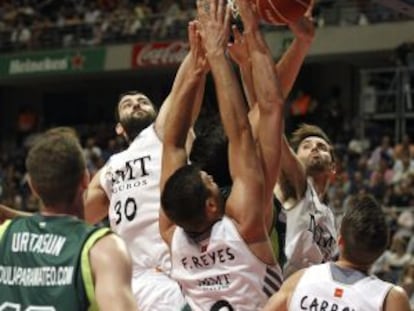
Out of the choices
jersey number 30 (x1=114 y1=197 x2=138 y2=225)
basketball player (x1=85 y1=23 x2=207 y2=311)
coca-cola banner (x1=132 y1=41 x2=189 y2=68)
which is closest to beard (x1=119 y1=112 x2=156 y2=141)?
basketball player (x1=85 y1=23 x2=207 y2=311)

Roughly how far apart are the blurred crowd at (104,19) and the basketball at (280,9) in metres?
15.0

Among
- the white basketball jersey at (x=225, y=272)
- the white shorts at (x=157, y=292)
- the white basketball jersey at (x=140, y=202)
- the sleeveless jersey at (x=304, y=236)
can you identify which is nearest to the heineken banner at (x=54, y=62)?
the white basketball jersey at (x=140, y=202)

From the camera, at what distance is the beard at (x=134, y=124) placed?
18.8 ft

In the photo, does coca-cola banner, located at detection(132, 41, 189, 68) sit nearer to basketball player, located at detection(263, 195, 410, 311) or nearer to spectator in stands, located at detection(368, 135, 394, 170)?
spectator in stands, located at detection(368, 135, 394, 170)

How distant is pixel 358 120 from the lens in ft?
62.7

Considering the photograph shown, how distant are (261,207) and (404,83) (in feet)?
→ 47.5

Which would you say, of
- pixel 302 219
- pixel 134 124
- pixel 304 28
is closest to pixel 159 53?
pixel 134 124

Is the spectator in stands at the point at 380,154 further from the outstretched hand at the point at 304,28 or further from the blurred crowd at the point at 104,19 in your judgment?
the outstretched hand at the point at 304,28

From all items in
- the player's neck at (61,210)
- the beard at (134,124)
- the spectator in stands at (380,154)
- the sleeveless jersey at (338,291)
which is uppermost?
the beard at (134,124)

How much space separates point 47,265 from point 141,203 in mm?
2069

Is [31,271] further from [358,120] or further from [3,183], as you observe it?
[3,183]

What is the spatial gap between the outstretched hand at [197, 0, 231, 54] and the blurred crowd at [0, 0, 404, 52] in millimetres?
15155

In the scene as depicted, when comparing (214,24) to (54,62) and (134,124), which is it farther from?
(54,62)

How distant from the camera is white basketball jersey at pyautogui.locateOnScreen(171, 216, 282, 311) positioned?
393 centimetres
